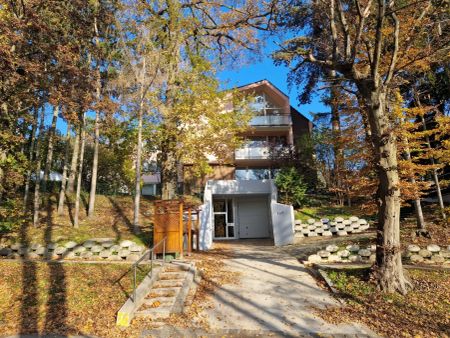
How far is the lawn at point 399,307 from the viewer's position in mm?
5613

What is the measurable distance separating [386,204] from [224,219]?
12.9 m

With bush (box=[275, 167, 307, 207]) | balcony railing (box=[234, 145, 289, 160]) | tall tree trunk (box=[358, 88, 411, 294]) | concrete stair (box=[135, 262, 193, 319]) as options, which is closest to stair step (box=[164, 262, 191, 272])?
concrete stair (box=[135, 262, 193, 319])

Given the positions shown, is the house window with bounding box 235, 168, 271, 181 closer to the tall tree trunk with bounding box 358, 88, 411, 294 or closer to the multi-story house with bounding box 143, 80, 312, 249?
the multi-story house with bounding box 143, 80, 312, 249

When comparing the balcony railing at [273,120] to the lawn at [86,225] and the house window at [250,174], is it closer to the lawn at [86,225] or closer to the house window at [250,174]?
the house window at [250,174]

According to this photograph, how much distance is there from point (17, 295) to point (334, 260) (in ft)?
29.2

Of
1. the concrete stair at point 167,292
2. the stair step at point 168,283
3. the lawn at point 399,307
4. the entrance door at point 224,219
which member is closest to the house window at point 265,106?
Result: the entrance door at point 224,219

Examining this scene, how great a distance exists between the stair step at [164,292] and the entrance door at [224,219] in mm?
12060

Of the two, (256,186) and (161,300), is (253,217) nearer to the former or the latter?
(256,186)

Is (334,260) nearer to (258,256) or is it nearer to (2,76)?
(258,256)

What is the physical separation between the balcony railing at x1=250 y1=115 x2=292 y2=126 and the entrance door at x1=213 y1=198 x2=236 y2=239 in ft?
21.5

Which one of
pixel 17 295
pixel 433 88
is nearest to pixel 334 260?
pixel 17 295

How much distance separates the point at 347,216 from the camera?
622 inches

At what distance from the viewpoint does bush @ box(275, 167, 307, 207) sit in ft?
55.9

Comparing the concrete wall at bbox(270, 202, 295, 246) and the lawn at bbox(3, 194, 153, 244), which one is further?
the concrete wall at bbox(270, 202, 295, 246)
